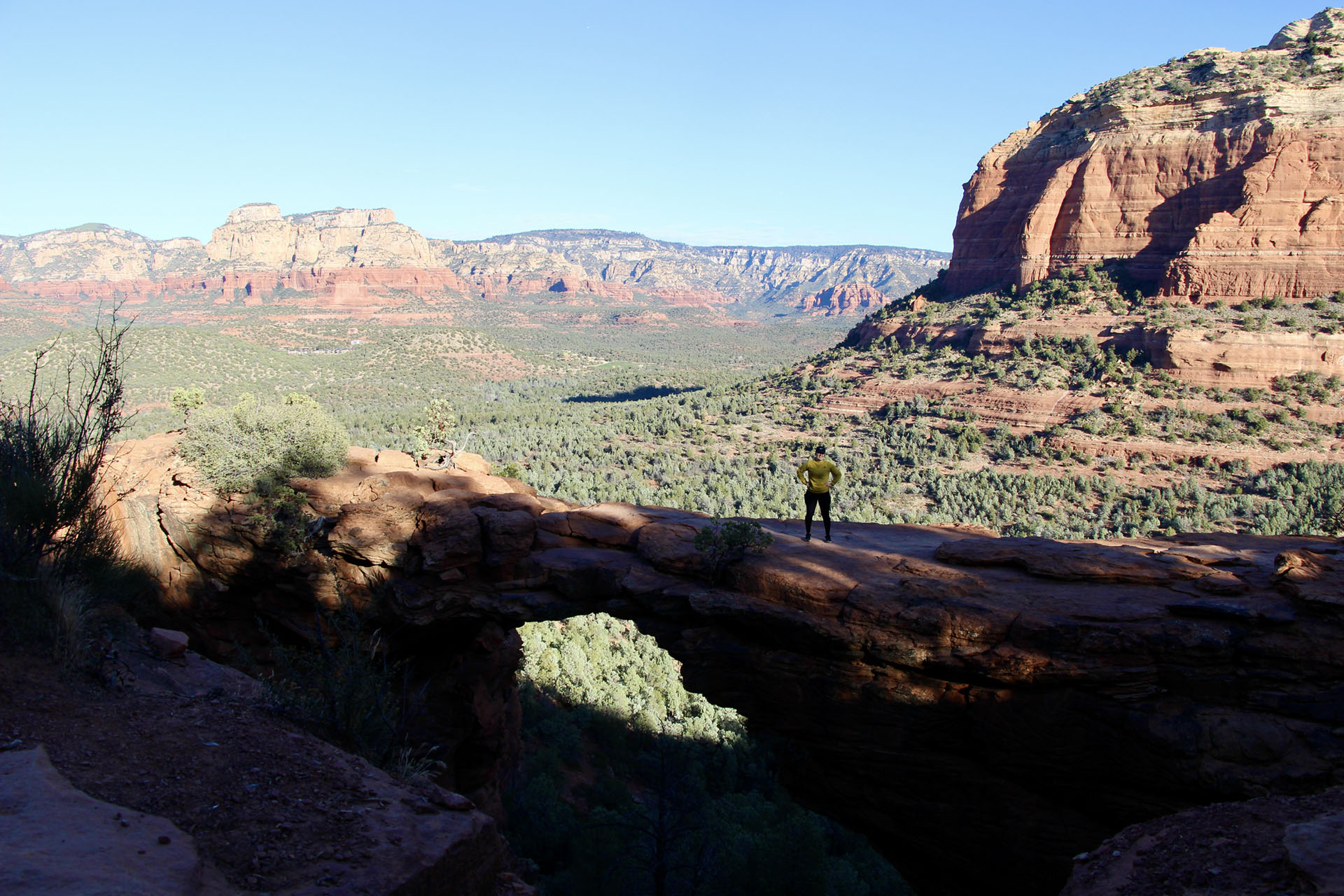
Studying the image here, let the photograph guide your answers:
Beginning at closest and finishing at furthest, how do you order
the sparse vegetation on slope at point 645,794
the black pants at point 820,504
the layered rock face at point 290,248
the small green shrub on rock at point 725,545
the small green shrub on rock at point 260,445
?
the small green shrub on rock at point 725,545 → the black pants at point 820,504 → the sparse vegetation on slope at point 645,794 → the small green shrub on rock at point 260,445 → the layered rock face at point 290,248

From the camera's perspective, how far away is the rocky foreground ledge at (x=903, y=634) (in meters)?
8.54

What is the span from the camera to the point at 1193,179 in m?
47.2

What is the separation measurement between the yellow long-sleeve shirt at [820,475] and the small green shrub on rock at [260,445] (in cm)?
939

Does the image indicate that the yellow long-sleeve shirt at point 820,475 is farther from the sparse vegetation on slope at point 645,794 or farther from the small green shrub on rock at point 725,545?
the sparse vegetation on slope at point 645,794

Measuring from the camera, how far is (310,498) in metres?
13.1

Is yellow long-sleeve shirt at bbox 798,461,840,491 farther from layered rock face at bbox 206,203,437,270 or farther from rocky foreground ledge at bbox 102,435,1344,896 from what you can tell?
layered rock face at bbox 206,203,437,270

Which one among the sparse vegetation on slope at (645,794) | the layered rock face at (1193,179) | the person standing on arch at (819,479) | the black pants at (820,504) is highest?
the layered rock face at (1193,179)

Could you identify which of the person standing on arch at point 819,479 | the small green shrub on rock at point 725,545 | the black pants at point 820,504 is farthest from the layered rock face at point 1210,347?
the small green shrub on rock at point 725,545

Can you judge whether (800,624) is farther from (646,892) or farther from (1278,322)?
(1278,322)

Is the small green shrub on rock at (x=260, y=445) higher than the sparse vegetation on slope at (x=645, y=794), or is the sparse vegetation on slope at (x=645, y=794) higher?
the small green shrub on rock at (x=260, y=445)

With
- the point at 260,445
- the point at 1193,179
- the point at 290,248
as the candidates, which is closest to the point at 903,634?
the point at 260,445

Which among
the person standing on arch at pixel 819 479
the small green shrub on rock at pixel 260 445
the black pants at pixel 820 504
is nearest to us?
the person standing on arch at pixel 819 479

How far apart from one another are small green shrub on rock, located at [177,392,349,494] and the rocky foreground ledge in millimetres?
495

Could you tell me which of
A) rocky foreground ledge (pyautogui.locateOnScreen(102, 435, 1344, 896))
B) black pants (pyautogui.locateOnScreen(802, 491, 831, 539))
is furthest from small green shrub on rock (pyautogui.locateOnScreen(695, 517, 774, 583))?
black pants (pyautogui.locateOnScreen(802, 491, 831, 539))
